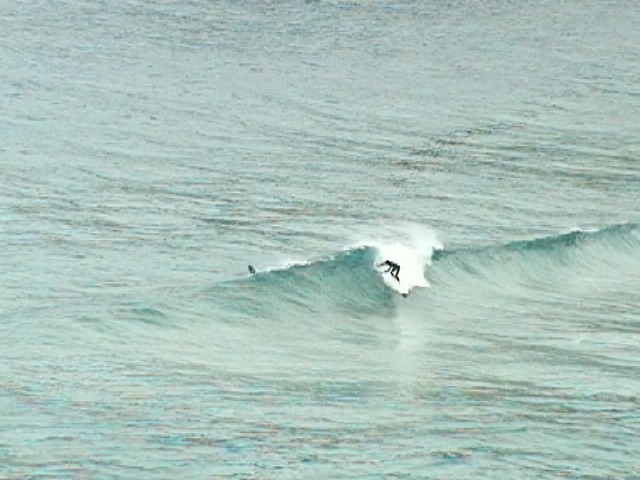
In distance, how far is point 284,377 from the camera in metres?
23.8

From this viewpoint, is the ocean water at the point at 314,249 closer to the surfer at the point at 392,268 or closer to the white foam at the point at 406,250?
the white foam at the point at 406,250

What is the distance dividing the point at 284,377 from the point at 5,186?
34.6 ft

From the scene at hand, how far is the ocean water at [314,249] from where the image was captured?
21391 millimetres

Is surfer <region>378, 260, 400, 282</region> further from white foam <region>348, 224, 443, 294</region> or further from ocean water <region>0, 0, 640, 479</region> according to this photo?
ocean water <region>0, 0, 640, 479</region>

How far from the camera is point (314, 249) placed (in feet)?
97.5

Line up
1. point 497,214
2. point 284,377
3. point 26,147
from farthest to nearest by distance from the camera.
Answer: point 26,147, point 497,214, point 284,377

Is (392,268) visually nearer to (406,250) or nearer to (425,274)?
(425,274)

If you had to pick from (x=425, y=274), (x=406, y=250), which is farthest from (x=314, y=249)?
(x=425, y=274)

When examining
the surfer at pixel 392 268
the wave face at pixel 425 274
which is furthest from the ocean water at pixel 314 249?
the surfer at pixel 392 268

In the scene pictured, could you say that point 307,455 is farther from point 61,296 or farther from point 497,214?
point 497,214

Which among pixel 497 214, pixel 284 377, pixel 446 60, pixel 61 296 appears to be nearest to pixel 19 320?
pixel 61 296

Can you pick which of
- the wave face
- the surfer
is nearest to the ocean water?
the wave face

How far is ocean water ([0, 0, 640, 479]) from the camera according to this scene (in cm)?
2139

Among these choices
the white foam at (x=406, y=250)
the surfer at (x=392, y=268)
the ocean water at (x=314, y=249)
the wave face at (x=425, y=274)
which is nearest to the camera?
the ocean water at (x=314, y=249)
